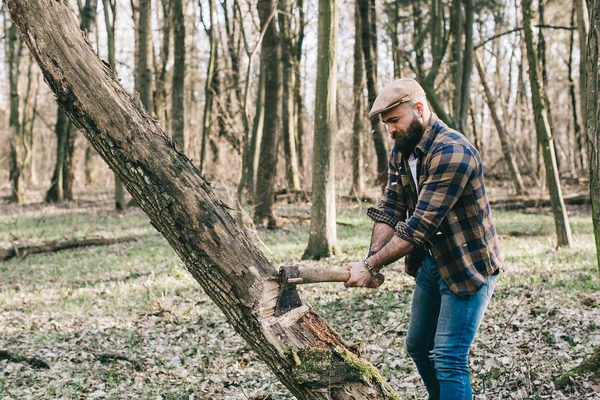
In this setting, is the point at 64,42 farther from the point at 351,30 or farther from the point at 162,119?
the point at 351,30

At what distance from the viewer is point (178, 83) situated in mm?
18516

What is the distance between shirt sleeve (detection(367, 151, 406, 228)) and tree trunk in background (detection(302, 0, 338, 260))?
18.7 feet

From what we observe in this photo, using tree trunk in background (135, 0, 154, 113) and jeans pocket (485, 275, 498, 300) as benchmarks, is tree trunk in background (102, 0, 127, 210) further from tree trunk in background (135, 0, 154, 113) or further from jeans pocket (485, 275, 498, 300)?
jeans pocket (485, 275, 498, 300)

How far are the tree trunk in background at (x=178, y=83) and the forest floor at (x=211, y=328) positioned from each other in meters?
6.77

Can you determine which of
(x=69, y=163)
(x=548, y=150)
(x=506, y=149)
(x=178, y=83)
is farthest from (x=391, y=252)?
(x=69, y=163)

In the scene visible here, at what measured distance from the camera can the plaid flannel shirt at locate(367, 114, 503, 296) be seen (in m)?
3.39

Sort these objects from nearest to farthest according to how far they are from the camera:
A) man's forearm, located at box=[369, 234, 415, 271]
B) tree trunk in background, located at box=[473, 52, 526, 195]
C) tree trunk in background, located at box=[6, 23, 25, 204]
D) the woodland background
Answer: man's forearm, located at box=[369, 234, 415, 271] → the woodland background → tree trunk in background, located at box=[473, 52, 526, 195] → tree trunk in background, located at box=[6, 23, 25, 204]

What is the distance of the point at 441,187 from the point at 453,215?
0.23 metres

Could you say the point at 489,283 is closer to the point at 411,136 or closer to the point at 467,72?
the point at 411,136

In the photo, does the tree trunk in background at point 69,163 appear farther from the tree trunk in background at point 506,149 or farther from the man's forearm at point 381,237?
the man's forearm at point 381,237

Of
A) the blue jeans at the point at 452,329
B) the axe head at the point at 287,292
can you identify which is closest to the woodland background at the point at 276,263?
the blue jeans at the point at 452,329

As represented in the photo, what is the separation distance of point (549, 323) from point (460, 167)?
12.3ft

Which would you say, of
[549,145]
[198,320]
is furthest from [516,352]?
[549,145]

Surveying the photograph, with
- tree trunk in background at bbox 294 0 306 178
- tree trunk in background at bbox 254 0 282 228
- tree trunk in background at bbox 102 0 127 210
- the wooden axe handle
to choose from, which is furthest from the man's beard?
tree trunk in background at bbox 294 0 306 178
